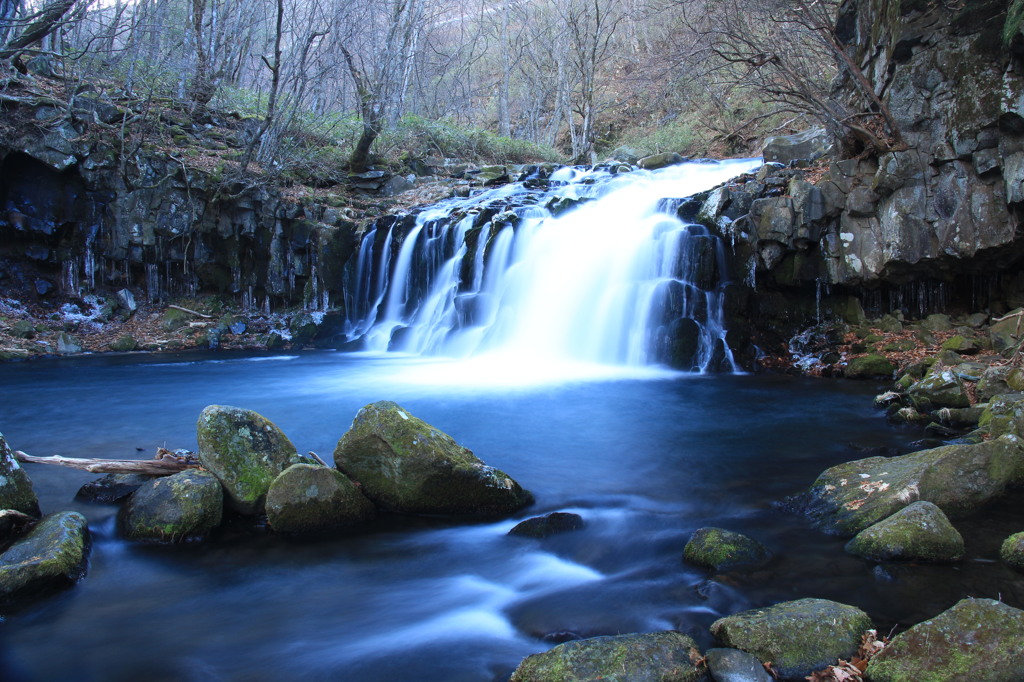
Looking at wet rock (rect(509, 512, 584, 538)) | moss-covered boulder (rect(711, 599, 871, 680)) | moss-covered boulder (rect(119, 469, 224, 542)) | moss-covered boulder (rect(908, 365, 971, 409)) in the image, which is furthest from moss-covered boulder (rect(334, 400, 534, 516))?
moss-covered boulder (rect(908, 365, 971, 409))

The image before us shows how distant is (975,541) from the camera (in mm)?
3969

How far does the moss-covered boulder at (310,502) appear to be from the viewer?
444 centimetres

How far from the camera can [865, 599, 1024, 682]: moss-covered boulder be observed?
248 centimetres

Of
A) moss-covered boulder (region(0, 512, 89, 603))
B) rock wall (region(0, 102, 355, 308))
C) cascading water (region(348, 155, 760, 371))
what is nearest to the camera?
moss-covered boulder (region(0, 512, 89, 603))

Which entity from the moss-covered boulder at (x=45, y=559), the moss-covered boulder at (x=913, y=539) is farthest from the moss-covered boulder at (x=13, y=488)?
the moss-covered boulder at (x=913, y=539)

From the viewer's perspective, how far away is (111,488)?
4.98 metres

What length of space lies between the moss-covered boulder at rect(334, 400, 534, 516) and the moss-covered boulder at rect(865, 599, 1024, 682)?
2.86 m

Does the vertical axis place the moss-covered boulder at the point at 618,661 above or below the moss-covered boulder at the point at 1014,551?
below

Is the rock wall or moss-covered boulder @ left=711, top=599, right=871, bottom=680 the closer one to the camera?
moss-covered boulder @ left=711, top=599, right=871, bottom=680

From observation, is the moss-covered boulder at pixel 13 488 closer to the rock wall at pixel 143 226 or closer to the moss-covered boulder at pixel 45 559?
the moss-covered boulder at pixel 45 559

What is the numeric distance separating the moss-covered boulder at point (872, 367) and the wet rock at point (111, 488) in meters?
9.55

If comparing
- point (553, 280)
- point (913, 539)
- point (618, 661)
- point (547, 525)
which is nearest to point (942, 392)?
point (913, 539)

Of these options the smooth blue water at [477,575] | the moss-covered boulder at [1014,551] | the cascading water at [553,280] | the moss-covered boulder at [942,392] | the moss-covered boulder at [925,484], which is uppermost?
the cascading water at [553,280]

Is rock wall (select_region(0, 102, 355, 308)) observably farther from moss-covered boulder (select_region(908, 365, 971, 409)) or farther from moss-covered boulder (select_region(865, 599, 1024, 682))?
moss-covered boulder (select_region(865, 599, 1024, 682))
